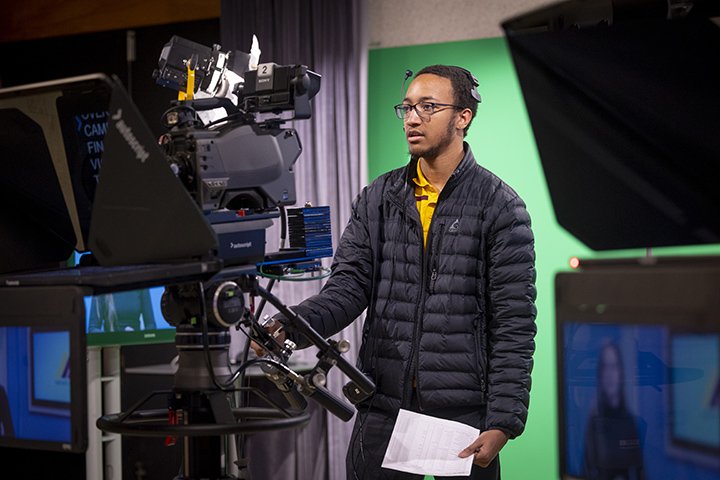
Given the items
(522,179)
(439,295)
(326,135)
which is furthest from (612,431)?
(326,135)

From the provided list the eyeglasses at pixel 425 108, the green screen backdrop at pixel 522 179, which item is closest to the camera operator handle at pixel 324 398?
the eyeglasses at pixel 425 108

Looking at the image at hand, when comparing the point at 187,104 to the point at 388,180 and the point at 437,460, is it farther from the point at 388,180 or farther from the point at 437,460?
the point at 437,460

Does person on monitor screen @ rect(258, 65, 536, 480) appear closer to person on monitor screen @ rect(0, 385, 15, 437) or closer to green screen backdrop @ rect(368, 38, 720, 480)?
person on monitor screen @ rect(0, 385, 15, 437)

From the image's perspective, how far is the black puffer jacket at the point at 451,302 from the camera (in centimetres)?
233

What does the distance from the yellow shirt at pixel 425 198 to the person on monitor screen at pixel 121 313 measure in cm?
146

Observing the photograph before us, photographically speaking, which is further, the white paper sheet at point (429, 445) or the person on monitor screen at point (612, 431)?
the white paper sheet at point (429, 445)

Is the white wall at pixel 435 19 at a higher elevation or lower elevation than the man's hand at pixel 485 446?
higher

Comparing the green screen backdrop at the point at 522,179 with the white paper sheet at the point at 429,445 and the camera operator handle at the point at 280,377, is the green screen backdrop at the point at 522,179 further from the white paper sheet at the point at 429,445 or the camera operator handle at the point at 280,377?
the camera operator handle at the point at 280,377

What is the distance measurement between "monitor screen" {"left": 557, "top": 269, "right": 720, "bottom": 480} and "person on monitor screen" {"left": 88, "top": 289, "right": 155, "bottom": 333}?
8.47 feet

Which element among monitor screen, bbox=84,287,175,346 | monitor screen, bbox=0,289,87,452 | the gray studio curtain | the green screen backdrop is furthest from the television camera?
the gray studio curtain

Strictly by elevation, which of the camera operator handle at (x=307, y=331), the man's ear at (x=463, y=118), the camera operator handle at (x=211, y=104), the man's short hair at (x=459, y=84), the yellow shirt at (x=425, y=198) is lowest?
the camera operator handle at (x=307, y=331)

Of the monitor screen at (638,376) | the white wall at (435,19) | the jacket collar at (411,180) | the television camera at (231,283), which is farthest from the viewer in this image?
the white wall at (435,19)

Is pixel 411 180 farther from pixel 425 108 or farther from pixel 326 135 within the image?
pixel 326 135

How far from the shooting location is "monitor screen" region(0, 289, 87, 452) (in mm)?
1463
